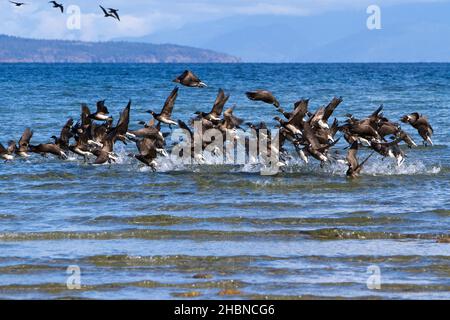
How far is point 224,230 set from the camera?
1450cm

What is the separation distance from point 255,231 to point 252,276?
9.12ft

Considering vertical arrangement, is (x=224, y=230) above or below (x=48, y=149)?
below

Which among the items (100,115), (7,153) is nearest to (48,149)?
(7,153)

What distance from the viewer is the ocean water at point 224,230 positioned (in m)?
11.3

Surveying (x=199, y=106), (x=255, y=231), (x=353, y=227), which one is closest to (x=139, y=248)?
(x=255, y=231)

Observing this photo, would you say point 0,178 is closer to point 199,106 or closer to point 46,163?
point 46,163

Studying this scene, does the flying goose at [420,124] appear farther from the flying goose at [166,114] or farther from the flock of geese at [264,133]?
the flying goose at [166,114]

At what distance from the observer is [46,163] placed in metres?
22.6

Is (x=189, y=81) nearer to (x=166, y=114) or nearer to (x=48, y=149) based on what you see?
(x=166, y=114)

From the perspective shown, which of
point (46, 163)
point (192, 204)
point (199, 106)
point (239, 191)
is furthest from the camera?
point (199, 106)

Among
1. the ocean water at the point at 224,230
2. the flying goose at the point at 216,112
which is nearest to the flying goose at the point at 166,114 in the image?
the flying goose at the point at 216,112

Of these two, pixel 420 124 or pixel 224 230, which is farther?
pixel 420 124

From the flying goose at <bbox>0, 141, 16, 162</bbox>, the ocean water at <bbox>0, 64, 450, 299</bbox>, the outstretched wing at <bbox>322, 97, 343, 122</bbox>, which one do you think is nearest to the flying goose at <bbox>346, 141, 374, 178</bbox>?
the ocean water at <bbox>0, 64, 450, 299</bbox>
